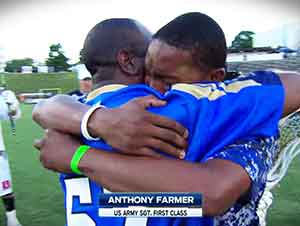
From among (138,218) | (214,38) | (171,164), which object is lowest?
(138,218)

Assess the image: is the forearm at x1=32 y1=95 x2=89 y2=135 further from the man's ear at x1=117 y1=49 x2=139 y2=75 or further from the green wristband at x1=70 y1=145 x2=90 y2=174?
the man's ear at x1=117 y1=49 x2=139 y2=75

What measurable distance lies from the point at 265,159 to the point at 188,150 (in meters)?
0.19

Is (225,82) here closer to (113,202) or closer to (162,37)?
(162,37)

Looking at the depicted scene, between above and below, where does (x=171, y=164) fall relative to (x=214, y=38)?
below

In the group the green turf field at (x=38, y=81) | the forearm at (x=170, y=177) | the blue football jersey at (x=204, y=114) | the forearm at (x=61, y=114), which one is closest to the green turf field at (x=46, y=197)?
the forearm at (x=61, y=114)

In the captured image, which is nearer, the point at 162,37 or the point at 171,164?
the point at 171,164

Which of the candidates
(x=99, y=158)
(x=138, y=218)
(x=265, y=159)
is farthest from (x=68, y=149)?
(x=265, y=159)

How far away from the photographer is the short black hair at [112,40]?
4.01ft

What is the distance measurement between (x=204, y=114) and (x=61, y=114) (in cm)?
34

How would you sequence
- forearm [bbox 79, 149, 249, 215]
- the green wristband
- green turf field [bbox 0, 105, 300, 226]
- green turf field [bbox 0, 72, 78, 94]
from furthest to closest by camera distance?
green turf field [bbox 0, 72, 78, 94]
green turf field [bbox 0, 105, 300, 226]
the green wristband
forearm [bbox 79, 149, 249, 215]

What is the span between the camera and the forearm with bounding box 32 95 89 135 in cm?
112

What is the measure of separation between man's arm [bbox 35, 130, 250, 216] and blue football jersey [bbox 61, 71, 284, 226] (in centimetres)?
4

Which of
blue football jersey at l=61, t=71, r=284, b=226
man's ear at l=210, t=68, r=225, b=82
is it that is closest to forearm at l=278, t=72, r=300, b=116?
blue football jersey at l=61, t=71, r=284, b=226

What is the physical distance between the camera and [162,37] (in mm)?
1118
